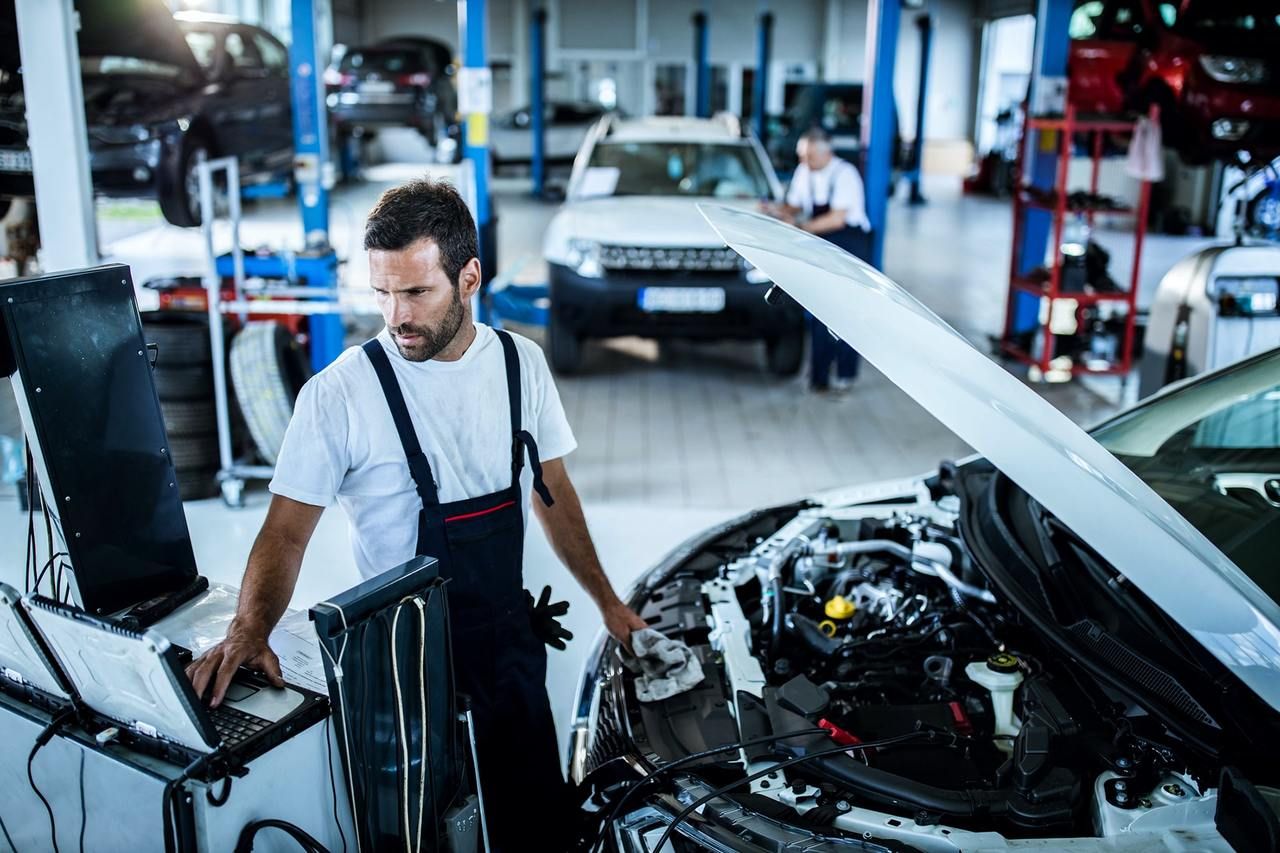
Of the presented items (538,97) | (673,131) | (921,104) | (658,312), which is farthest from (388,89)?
(658,312)

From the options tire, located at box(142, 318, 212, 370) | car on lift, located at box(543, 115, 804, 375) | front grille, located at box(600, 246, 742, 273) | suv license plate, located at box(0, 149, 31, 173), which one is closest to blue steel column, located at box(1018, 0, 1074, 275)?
car on lift, located at box(543, 115, 804, 375)

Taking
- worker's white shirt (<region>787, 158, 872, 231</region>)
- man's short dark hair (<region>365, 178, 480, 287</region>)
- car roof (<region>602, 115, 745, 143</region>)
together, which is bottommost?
worker's white shirt (<region>787, 158, 872, 231</region>)

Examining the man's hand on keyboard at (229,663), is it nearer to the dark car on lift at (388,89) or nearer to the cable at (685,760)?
the cable at (685,760)

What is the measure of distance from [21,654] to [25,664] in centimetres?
3

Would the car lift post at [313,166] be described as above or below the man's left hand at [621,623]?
above

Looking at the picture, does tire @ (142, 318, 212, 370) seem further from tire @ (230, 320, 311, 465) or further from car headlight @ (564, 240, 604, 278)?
car headlight @ (564, 240, 604, 278)

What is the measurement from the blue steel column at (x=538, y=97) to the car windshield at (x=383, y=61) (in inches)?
65.1

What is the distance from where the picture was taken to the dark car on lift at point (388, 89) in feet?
51.5

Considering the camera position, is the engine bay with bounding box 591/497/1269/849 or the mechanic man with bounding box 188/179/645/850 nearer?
the engine bay with bounding box 591/497/1269/849

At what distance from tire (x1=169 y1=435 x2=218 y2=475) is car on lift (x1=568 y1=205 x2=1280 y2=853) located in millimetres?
3122

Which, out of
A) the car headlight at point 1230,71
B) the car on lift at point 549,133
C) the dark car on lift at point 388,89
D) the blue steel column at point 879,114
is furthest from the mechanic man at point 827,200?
the car on lift at point 549,133

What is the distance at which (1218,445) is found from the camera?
9.33ft

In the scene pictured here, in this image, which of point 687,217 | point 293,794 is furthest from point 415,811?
point 687,217

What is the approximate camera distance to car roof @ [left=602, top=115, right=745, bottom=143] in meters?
8.02
